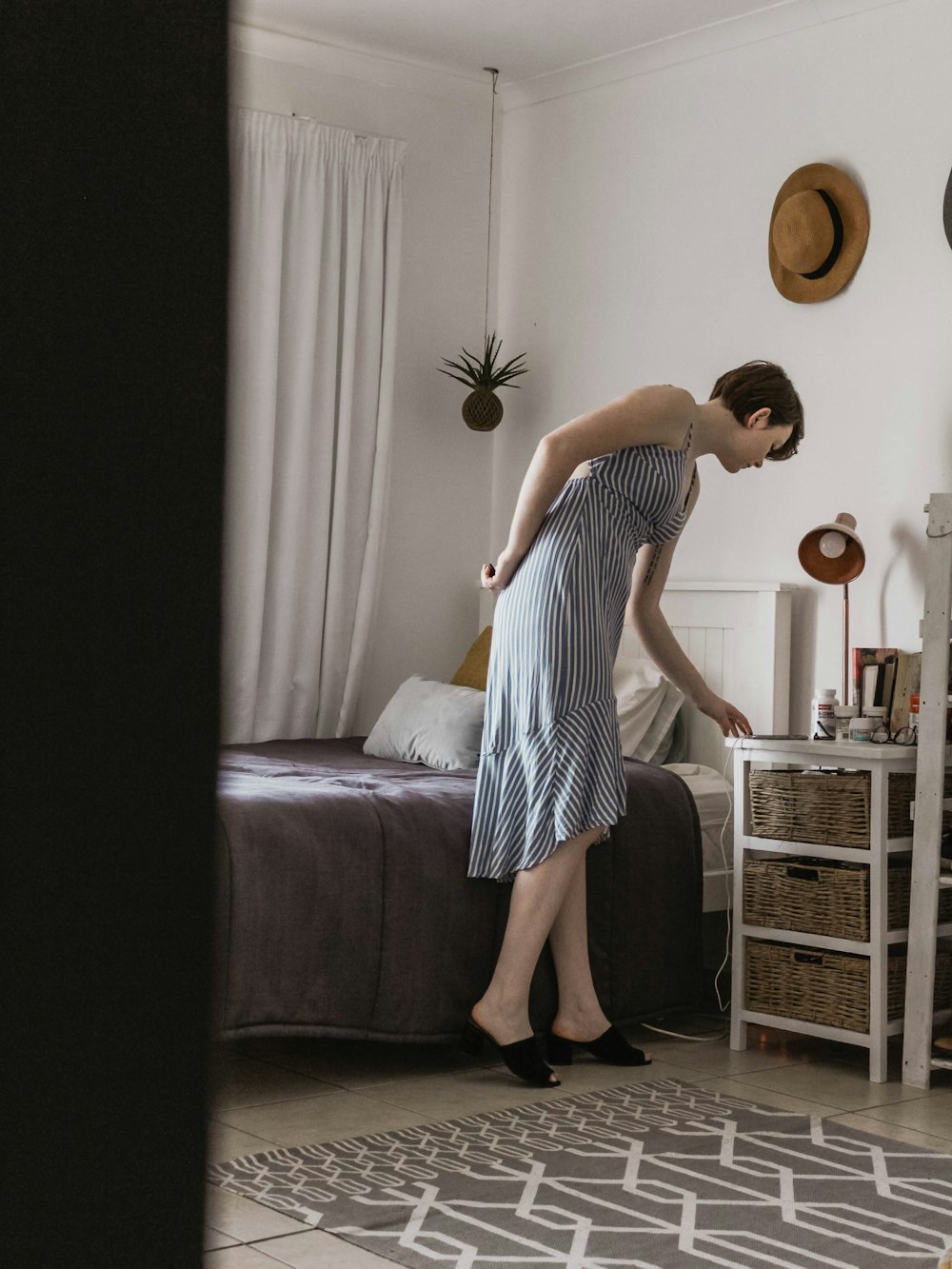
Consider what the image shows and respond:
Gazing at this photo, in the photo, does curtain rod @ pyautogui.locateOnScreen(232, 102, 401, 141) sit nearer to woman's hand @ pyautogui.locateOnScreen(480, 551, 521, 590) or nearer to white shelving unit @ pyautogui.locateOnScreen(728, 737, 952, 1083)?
woman's hand @ pyautogui.locateOnScreen(480, 551, 521, 590)

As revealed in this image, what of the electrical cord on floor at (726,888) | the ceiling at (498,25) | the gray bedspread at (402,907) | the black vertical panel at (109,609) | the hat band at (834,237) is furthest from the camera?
the ceiling at (498,25)

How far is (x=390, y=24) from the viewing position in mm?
4281

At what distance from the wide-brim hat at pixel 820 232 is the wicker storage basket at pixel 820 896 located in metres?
1.53

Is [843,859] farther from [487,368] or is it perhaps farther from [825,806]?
[487,368]

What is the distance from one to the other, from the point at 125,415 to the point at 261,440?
4076 millimetres

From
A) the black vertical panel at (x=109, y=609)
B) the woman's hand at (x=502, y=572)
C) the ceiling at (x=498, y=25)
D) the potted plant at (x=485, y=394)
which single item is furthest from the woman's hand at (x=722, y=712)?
the black vertical panel at (x=109, y=609)

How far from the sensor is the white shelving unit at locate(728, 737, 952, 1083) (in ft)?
9.70

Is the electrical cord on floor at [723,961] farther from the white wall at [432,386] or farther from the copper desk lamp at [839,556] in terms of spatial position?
the white wall at [432,386]

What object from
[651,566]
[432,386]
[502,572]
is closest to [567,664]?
[502,572]

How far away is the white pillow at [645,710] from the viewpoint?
379 centimetres

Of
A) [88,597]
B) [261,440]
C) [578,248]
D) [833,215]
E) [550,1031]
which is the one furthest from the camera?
[578,248]

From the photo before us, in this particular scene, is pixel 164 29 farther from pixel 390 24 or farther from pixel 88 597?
pixel 390 24

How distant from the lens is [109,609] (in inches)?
10.5

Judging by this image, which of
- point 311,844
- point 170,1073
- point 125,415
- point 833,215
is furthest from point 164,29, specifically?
point 833,215
